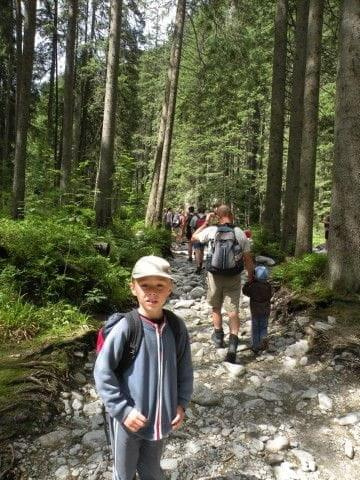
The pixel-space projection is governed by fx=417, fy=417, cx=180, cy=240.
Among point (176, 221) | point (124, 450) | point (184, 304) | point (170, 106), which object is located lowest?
point (184, 304)

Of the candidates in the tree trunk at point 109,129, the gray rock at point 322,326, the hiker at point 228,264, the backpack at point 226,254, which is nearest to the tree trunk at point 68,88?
the tree trunk at point 109,129

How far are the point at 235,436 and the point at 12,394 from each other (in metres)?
2.31

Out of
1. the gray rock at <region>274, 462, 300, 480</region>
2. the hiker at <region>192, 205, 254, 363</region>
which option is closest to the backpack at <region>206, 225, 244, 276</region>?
the hiker at <region>192, 205, 254, 363</region>

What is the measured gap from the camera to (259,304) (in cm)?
616

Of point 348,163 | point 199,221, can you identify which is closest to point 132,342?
point 348,163

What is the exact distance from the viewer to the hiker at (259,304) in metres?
6.16

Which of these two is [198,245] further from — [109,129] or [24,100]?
[24,100]

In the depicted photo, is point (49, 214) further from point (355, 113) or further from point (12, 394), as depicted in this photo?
point (355, 113)

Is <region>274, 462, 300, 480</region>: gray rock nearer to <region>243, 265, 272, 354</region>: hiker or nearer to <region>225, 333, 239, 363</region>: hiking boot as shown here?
<region>225, 333, 239, 363</region>: hiking boot

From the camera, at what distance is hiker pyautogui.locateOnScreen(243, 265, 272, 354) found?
20.2 ft

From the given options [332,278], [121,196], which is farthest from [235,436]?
[121,196]

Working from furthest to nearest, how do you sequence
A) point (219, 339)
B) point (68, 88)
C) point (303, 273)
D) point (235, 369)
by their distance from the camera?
point (68, 88)
point (303, 273)
point (219, 339)
point (235, 369)

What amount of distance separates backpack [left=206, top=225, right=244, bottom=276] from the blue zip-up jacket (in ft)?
10.8

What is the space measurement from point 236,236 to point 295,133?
845 centimetres
